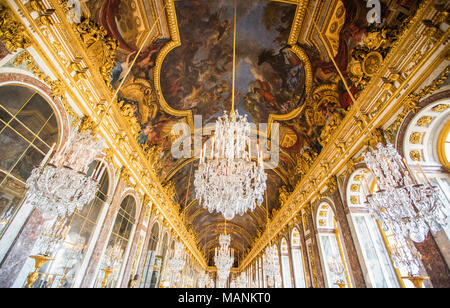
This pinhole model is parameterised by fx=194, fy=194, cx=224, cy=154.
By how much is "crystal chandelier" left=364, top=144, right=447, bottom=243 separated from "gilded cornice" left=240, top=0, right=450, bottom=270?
1.90 m

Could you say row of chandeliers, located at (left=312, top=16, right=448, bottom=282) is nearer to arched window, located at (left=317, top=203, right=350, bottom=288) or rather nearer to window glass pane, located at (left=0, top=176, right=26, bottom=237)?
arched window, located at (left=317, top=203, right=350, bottom=288)

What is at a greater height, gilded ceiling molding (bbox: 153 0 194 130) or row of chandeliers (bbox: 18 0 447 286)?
gilded ceiling molding (bbox: 153 0 194 130)

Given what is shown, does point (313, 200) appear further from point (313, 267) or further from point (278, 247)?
point (278, 247)

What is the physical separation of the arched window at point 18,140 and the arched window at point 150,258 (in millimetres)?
7327

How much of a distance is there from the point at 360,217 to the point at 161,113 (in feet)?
27.4

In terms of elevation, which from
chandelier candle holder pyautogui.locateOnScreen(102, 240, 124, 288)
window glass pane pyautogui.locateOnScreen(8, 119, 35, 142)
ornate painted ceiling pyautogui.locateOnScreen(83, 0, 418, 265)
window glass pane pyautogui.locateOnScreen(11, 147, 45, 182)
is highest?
ornate painted ceiling pyautogui.locateOnScreen(83, 0, 418, 265)

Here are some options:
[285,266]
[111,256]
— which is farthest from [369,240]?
[285,266]

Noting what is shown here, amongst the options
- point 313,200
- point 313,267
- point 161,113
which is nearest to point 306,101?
point 313,200

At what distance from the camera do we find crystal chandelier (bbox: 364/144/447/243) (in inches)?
120

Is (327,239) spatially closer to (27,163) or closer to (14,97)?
(27,163)

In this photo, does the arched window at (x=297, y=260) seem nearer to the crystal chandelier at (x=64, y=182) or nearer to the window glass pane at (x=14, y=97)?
the crystal chandelier at (x=64, y=182)

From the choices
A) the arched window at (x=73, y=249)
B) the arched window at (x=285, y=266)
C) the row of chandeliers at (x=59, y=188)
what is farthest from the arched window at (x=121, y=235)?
the arched window at (x=285, y=266)

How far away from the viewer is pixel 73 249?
5.07 meters

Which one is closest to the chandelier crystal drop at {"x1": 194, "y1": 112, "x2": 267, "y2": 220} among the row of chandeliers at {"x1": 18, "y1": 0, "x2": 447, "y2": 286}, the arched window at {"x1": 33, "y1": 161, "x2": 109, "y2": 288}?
the row of chandeliers at {"x1": 18, "y1": 0, "x2": 447, "y2": 286}
